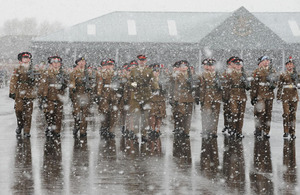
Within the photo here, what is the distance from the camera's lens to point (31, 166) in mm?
6273

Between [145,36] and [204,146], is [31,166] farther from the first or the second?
[145,36]

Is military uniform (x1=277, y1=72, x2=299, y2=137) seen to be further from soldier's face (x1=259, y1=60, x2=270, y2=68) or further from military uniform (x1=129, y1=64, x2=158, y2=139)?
military uniform (x1=129, y1=64, x2=158, y2=139)

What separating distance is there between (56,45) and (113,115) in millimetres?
26033

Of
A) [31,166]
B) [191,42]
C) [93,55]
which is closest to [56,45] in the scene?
[93,55]

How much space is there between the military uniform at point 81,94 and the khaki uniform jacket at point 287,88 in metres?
4.02

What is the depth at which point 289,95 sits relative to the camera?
A: 9141 mm

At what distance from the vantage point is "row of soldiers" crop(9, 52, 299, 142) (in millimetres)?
8961

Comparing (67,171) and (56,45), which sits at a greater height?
(56,45)

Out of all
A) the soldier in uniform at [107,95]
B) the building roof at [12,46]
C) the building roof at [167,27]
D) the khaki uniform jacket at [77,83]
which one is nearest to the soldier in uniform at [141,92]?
the soldier in uniform at [107,95]

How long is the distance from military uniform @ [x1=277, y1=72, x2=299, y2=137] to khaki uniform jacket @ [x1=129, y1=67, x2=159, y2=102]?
2664 mm

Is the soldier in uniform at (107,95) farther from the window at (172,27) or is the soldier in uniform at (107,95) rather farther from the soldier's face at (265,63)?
the window at (172,27)

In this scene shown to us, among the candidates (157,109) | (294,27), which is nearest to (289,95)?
(157,109)

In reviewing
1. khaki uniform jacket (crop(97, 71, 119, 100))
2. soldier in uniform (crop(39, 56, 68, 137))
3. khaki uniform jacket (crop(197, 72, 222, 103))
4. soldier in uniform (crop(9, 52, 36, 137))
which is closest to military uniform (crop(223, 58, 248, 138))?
khaki uniform jacket (crop(197, 72, 222, 103))

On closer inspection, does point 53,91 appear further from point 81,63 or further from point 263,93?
point 263,93
